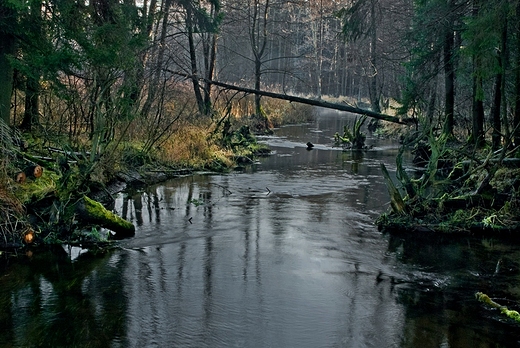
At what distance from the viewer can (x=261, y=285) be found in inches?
342

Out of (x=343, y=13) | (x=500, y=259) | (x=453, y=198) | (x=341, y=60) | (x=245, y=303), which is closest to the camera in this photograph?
(x=245, y=303)

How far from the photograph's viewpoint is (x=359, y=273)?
9320 mm

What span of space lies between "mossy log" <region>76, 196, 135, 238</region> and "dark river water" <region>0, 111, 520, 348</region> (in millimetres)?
364

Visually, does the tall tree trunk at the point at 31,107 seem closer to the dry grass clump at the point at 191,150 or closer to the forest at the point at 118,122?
the forest at the point at 118,122

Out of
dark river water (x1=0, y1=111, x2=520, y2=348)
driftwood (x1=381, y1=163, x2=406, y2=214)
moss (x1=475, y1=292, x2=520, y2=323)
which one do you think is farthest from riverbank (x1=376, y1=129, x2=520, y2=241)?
→ moss (x1=475, y1=292, x2=520, y2=323)

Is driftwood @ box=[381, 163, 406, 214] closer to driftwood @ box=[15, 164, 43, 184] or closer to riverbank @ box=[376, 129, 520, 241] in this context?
riverbank @ box=[376, 129, 520, 241]

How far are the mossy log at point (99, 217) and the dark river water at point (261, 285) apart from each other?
364 millimetres

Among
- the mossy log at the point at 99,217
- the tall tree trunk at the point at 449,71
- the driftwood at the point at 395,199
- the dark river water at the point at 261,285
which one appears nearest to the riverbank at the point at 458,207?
the driftwood at the point at 395,199

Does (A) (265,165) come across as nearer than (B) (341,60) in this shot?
Yes

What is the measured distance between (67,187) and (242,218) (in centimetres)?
Result: 406

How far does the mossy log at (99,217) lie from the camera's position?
10773 millimetres

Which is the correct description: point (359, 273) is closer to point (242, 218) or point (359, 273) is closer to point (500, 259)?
point (500, 259)

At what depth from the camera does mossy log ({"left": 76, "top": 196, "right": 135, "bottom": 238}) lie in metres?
10.8

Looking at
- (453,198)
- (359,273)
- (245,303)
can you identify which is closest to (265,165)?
(453,198)
